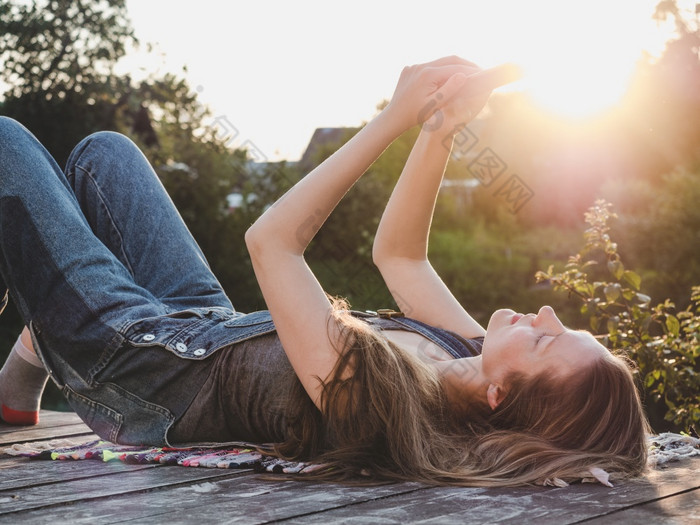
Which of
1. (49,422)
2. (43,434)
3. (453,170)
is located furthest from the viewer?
(453,170)

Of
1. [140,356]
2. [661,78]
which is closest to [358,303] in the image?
[140,356]

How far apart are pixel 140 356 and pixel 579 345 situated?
103 centimetres

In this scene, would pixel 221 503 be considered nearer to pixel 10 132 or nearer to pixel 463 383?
pixel 463 383

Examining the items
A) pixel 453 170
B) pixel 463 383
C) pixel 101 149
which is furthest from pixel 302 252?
pixel 453 170

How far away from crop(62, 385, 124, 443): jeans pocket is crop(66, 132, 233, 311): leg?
38 centimetres

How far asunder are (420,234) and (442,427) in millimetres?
620

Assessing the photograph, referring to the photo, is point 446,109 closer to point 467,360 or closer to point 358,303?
point 467,360

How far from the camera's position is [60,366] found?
7.23 feet

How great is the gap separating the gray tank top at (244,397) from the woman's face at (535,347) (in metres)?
0.46

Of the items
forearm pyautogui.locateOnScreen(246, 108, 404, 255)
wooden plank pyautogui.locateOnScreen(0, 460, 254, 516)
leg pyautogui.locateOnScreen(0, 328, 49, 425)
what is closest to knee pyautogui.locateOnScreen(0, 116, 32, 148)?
leg pyautogui.locateOnScreen(0, 328, 49, 425)

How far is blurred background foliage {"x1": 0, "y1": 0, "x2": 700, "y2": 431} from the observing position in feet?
21.7

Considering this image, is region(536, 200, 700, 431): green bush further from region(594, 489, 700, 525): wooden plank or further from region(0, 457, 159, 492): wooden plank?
region(0, 457, 159, 492): wooden plank

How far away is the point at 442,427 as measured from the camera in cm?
199

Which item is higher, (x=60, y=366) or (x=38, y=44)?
(x=38, y=44)
